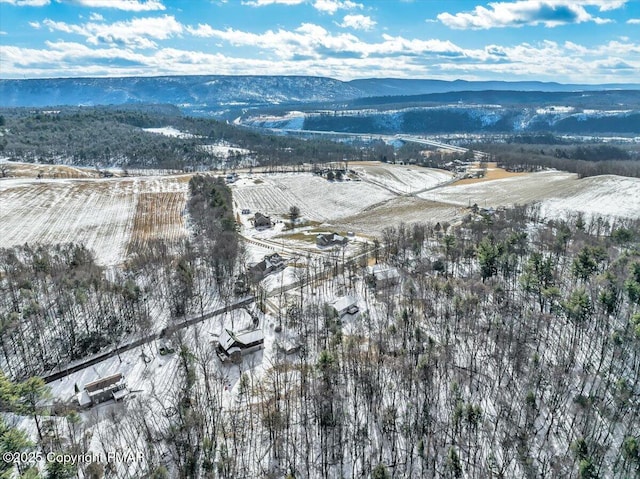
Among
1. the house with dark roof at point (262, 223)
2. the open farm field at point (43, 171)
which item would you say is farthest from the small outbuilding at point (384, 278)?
the open farm field at point (43, 171)

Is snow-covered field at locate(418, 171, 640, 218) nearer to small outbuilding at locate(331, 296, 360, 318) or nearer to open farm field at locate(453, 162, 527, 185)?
open farm field at locate(453, 162, 527, 185)

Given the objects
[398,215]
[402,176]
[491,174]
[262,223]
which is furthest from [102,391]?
[491,174]

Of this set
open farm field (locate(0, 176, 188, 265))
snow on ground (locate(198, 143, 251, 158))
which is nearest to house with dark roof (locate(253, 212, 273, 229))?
open farm field (locate(0, 176, 188, 265))

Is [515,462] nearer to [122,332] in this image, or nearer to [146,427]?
[146,427]

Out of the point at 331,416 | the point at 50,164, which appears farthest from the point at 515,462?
the point at 50,164

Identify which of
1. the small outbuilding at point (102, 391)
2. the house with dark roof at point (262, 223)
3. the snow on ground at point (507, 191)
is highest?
the snow on ground at point (507, 191)

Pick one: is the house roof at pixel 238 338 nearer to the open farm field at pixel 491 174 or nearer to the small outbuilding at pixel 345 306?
the small outbuilding at pixel 345 306
